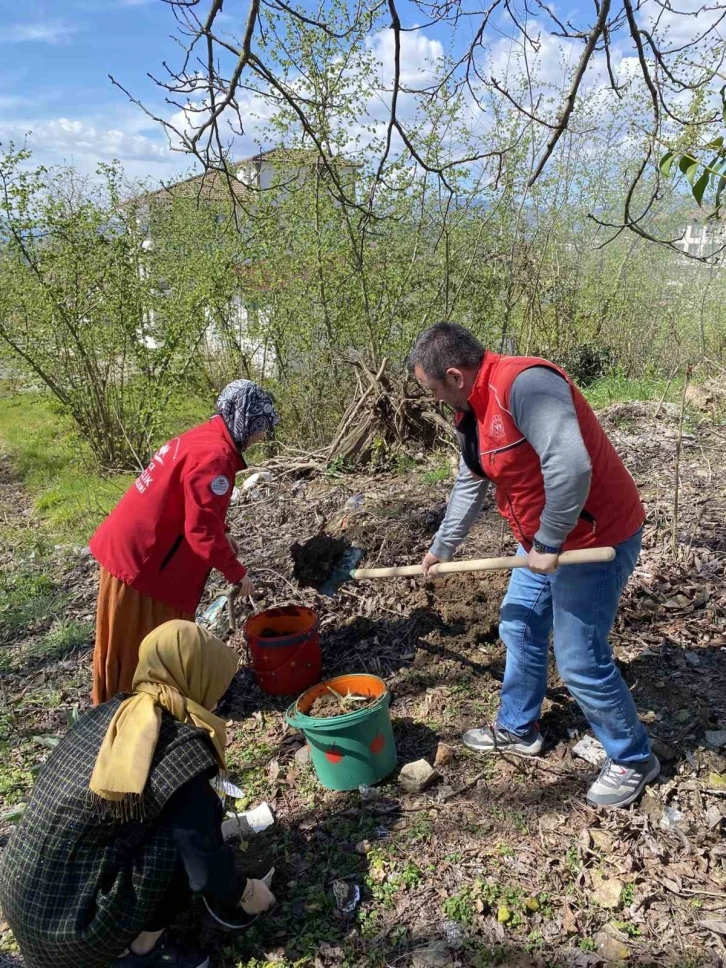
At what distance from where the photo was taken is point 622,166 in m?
10.8

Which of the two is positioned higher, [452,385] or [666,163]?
[666,163]

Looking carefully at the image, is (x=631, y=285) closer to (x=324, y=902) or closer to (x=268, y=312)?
(x=268, y=312)

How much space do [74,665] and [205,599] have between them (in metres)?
0.89

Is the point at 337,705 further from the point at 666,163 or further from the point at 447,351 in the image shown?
the point at 666,163

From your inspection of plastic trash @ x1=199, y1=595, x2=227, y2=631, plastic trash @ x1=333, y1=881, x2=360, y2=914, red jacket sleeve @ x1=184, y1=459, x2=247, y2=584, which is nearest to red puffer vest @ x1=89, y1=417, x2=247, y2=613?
red jacket sleeve @ x1=184, y1=459, x2=247, y2=584

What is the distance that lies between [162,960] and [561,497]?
6.52 feet

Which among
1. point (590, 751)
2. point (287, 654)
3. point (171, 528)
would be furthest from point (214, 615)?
point (590, 751)

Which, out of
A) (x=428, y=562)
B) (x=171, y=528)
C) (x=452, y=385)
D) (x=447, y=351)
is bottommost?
(x=428, y=562)

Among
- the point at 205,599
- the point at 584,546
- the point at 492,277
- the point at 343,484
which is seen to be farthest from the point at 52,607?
the point at 492,277

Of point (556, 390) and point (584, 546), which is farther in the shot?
point (584, 546)

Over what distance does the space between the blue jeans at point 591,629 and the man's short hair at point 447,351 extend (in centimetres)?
81

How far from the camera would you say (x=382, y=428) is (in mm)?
6363

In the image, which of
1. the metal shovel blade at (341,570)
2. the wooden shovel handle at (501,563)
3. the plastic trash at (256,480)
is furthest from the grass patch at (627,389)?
the wooden shovel handle at (501,563)

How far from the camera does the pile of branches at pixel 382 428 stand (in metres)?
6.30
